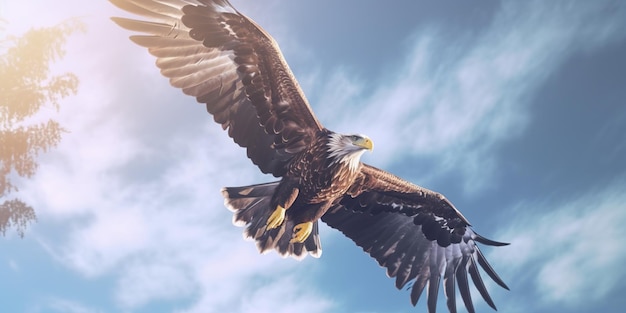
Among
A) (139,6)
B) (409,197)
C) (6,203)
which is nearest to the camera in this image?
(139,6)

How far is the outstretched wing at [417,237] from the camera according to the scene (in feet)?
24.6

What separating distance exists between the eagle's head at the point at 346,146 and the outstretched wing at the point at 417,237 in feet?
5.14

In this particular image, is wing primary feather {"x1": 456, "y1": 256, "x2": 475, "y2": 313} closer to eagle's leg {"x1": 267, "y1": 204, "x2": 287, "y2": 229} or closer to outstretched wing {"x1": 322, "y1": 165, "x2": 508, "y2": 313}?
outstretched wing {"x1": 322, "y1": 165, "x2": 508, "y2": 313}

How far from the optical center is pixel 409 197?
24.6 ft

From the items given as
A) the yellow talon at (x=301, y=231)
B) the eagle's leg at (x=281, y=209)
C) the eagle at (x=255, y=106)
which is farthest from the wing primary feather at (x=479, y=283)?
the eagle's leg at (x=281, y=209)

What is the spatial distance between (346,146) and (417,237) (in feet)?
8.81

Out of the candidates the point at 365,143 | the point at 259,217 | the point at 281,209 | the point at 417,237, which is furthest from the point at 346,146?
the point at 417,237

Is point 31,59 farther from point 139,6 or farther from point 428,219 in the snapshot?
point 428,219

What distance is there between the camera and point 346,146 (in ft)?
19.1

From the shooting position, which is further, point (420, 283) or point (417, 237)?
point (417, 237)

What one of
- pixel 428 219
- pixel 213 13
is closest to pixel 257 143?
pixel 213 13

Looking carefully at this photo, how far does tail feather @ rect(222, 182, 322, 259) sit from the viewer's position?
21.8 ft

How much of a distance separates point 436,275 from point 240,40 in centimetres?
402

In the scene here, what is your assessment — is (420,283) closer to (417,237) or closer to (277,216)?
(417,237)
